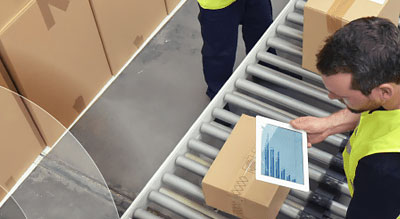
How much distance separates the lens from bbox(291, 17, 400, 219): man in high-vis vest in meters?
2.01

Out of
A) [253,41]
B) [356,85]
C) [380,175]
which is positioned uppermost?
[356,85]

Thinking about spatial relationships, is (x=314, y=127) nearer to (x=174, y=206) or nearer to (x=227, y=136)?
(x=227, y=136)

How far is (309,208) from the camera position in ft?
9.86

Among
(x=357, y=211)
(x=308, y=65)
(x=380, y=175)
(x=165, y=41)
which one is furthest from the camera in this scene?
(x=165, y=41)

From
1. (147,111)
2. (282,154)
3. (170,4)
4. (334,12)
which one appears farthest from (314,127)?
(170,4)

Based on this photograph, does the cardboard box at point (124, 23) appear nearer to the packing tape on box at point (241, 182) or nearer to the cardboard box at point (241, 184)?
the cardboard box at point (241, 184)

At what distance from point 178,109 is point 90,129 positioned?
0.66 meters

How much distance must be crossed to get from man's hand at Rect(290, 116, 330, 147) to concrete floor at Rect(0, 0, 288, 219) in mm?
1445

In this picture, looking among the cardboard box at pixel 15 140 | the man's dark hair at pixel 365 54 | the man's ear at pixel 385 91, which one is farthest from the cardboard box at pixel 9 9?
the man's ear at pixel 385 91

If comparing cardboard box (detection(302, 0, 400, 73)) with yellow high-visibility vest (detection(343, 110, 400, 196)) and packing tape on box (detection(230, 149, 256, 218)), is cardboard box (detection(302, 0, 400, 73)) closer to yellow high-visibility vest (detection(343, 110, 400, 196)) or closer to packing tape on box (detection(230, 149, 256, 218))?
packing tape on box (detection(230, 149, 256, 218))

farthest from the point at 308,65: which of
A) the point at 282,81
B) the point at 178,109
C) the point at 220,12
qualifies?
the point at 178,109

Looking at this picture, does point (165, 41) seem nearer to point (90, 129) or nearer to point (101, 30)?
point (101, 30)

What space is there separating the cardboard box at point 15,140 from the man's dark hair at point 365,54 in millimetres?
1886

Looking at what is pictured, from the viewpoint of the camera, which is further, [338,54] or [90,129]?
[90,129]
